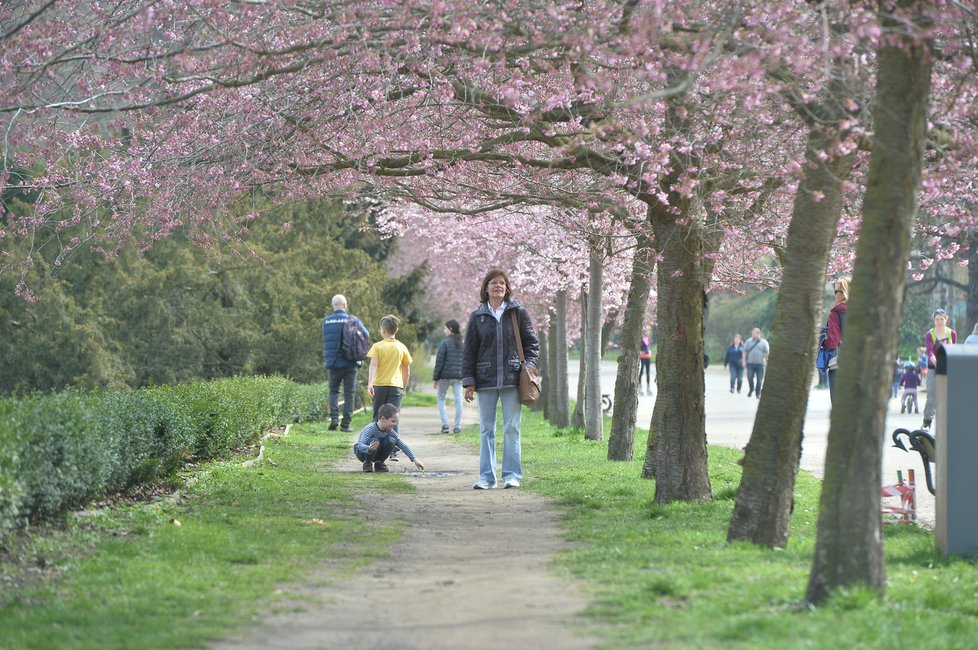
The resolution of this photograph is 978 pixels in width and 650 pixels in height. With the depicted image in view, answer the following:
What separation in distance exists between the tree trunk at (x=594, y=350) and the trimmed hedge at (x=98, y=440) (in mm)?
5317

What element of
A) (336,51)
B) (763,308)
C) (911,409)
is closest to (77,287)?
(911,409)

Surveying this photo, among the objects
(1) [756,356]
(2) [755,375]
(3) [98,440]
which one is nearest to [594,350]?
(3) [98,440]

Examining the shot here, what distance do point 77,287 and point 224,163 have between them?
21.0m

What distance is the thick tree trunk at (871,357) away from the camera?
652 centimetres

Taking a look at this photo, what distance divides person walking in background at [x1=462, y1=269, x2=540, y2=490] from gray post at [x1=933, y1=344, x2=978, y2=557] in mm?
4484

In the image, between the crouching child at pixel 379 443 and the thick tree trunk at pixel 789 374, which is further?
the crouching child at pixel 379 443

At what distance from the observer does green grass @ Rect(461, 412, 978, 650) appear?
591 centimetres

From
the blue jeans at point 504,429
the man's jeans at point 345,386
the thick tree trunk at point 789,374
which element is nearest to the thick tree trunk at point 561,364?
the man's jeans at point 345,386

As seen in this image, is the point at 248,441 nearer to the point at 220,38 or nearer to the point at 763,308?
the point at 220,38

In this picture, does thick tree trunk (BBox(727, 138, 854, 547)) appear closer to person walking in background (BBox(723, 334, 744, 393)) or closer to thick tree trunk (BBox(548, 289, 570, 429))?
thick tree trunk (BBox(548, 289, 570, 429))

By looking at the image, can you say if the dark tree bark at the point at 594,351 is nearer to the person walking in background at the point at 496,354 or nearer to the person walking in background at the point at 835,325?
the person walking in background at the point at 835,325

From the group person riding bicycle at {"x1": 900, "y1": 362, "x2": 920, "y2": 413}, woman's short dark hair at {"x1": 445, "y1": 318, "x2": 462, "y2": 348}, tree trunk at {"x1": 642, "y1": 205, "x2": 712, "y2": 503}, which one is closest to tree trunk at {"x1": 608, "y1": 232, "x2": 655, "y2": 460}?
tree trunk at {"x1": 642, "y1": 205, "x2": 712, "y2": 503}

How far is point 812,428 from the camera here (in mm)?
23438

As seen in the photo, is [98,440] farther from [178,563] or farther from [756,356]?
[756,356]
